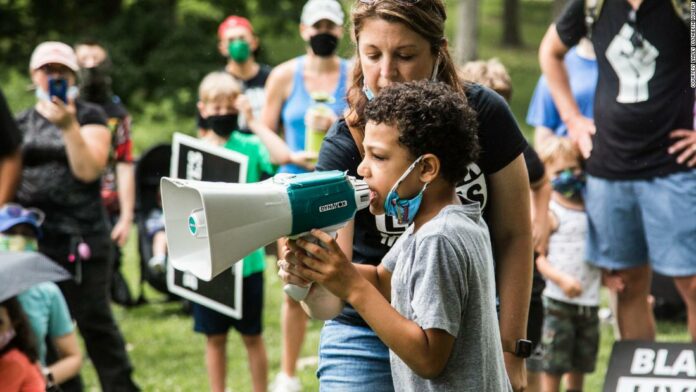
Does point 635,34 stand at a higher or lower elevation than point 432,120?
higher

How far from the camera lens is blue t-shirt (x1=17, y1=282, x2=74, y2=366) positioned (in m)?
5.59

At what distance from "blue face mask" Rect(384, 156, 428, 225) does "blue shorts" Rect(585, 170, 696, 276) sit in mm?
2790

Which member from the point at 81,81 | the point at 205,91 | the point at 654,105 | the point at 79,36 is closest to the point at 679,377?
the point at 654,105

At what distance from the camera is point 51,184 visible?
260 inches

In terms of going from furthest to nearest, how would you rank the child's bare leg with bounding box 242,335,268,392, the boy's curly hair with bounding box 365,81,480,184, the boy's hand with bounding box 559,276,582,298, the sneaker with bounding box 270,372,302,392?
the sneaker with bounding box 270,372,302,392
the child's bare leg with bounding box 242,335,268,392
the boy's hand with bounding box 559,276,582,298
the boy's curly hair with bounding box 365,81,480,184

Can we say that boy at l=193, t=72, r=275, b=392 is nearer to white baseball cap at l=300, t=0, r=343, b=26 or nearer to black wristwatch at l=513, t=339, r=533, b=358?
white baseball cap at l=300, t=0, r=343, b=26

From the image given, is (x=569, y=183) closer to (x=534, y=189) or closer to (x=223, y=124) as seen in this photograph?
(x=534, y=189)

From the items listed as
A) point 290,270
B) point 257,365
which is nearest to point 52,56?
point 257,365

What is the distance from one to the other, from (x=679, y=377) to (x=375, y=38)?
2714 mm

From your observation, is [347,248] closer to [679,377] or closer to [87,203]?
[679,377]

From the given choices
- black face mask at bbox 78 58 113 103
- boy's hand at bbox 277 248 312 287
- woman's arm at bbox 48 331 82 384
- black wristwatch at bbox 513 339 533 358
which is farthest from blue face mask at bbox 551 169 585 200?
black face mask at bbox 78 58 113 103

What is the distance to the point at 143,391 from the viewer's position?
284 inches

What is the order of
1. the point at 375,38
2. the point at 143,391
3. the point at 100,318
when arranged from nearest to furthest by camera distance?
the point at 375,38 → the point at 100,318 → the point at 143,391

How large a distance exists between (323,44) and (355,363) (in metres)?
4.10
